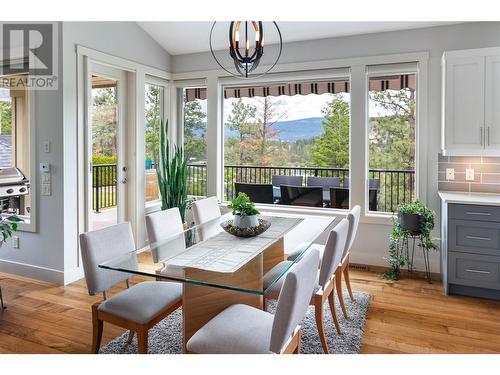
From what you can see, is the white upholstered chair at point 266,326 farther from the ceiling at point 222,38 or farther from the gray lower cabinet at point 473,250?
the ceiling at point 222,38

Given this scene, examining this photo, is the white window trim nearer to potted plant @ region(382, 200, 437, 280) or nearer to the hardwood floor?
potted plant @ region(382, 200, 437, 280)

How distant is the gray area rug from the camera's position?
243 cm

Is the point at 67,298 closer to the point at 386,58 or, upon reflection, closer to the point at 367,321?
the point at 367,321

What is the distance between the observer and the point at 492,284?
3.27 meters

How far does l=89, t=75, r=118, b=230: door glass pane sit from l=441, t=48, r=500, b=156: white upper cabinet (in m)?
3.55

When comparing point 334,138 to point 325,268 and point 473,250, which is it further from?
point 325,268

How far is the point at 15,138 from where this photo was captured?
4.17 m

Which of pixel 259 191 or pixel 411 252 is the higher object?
pixel 259 191

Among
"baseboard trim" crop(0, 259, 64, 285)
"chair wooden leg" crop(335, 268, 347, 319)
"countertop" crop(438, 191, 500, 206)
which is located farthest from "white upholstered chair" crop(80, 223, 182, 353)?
"countertop" crop(438, 191, 500, 206)

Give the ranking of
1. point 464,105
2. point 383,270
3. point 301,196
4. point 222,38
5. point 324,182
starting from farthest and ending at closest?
point 324,182 → point 301,196 → point 222,38 → point 383,270 → point 464,105

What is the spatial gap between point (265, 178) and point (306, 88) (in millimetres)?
1330

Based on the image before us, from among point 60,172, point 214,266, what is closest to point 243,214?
point 214,266

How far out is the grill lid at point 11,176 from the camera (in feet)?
13.4
